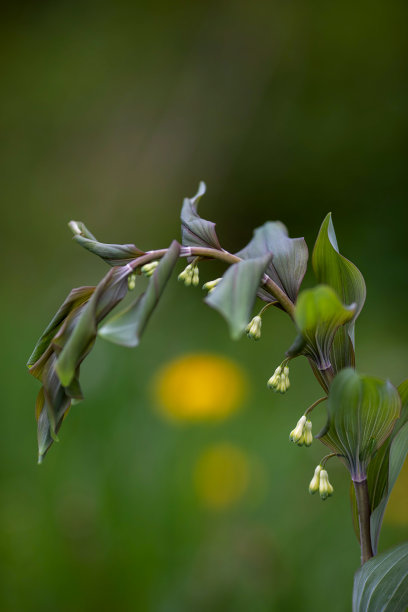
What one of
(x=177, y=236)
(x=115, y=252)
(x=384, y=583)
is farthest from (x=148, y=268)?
(x=177, y=236)

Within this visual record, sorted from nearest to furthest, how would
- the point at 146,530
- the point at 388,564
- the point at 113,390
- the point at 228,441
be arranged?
the point at 388,564 < the point at 146,530 < the point at 228,441 < the point at 113,390

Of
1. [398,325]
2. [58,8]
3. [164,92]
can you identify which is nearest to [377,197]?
[398,325]

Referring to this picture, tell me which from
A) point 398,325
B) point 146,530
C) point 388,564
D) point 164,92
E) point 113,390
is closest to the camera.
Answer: point 388,564

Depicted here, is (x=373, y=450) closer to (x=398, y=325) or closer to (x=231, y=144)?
(x=398, y=325)

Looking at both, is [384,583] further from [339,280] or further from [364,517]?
[339,280]

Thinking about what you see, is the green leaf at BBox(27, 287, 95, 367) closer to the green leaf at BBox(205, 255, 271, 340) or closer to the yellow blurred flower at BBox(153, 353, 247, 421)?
the green leaf at BBox(205, 255, 271, 340)

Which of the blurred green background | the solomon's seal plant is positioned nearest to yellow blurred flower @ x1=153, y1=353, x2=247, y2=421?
the blurred green background
